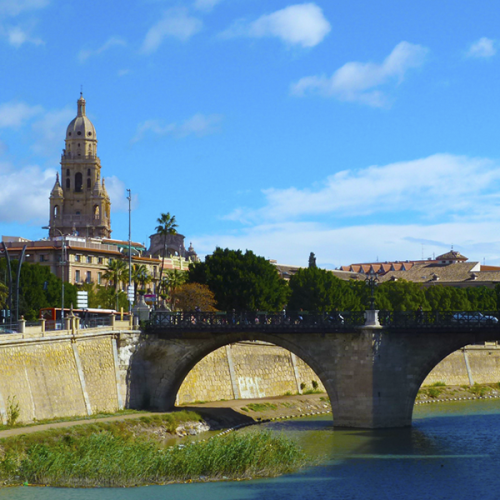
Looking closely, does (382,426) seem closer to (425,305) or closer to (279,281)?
(279,281)

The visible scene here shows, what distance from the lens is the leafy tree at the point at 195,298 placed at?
10332cm

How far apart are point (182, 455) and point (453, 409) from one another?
42.5m

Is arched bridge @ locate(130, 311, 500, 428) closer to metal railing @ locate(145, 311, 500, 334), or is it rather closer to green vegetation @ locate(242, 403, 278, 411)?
metal railing @ locate(145, 311, 500, 334)

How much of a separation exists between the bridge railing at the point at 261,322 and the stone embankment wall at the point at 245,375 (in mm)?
7259

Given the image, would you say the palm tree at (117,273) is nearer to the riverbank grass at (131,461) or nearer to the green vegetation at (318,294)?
the green vegetation at (318,294)

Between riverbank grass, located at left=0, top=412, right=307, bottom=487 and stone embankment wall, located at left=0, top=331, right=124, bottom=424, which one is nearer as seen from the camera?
riverbank grass, located at left=0, top=412, right=307, bottom=487

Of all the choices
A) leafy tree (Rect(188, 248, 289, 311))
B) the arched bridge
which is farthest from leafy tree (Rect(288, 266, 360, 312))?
the arched bridge

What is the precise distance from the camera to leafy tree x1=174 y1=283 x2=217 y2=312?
103 m

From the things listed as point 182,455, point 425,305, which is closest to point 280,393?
point 182,455

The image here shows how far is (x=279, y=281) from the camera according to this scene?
115m

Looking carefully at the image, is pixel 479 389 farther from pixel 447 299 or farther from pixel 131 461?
pixel 131 461

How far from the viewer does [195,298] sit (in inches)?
4072

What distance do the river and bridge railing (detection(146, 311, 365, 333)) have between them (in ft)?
23.1

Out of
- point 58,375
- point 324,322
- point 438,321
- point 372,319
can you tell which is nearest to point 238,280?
point 324,322
